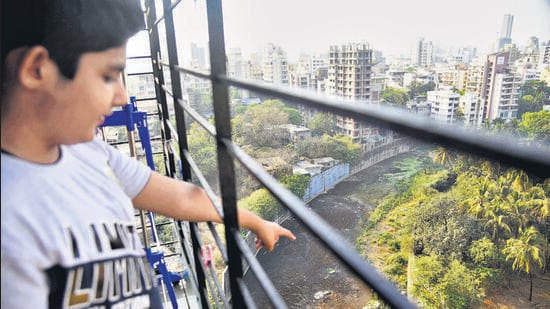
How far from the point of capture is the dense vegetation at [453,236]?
30.4ft

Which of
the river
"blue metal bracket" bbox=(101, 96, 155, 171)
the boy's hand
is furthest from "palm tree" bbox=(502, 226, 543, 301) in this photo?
the boy's hand

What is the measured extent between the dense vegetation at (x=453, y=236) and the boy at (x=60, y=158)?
924 centimetres

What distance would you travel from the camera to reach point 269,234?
0.78 metres

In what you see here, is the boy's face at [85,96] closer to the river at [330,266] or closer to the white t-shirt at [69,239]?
the white t-shirt at [69,239]

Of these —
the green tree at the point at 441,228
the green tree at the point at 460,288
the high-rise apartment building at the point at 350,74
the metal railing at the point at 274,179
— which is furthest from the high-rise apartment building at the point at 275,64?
the green tree at the point at 460,288

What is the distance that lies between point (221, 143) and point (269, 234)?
22 centimetres

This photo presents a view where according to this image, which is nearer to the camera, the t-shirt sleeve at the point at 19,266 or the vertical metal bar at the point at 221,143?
the t-shirt sleeve at the point at 19,266

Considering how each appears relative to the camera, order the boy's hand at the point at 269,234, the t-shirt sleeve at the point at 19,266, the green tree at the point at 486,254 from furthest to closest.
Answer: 1. the green tree at the point at 486,254
2. the boy's hand at the point at 269,234
3. the t-shirt sleeve at the point at 19,266

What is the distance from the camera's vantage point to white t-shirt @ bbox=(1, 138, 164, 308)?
43 centimetres

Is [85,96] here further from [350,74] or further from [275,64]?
[350,74]

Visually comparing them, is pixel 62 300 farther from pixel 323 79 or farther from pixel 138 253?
pixel 323 79

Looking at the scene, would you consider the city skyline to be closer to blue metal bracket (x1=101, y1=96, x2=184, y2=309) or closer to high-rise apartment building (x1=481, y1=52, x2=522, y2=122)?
high-rise apartment building (x1=481, y1=52, x2=522, y2=122)

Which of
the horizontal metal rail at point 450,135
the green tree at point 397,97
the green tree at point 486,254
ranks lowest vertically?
the green tree at point 486,254

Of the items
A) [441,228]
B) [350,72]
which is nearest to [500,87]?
[350,72]
